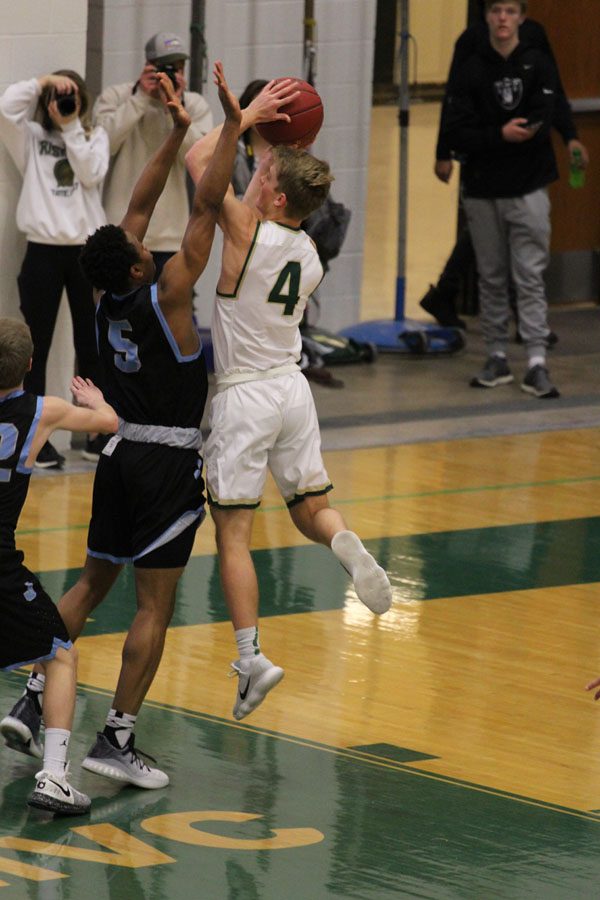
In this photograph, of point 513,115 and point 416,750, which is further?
point 513,115

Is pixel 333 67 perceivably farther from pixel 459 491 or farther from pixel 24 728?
pixel 24 728

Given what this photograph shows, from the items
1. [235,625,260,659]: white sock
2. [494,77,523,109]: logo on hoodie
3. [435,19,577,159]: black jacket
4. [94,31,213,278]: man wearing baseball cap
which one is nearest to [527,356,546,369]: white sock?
[435,19,577,159]: black jacket

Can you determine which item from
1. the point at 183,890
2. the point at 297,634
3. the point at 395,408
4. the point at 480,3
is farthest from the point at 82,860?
the point at 480,3

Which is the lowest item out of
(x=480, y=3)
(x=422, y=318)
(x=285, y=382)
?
(x=422, y=318)

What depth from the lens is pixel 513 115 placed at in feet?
37.6

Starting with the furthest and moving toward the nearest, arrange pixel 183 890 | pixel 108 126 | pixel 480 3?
1. pixel 480 3
2. pixel 108 126
3. pixel 183 890

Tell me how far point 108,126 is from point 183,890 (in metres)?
6.06

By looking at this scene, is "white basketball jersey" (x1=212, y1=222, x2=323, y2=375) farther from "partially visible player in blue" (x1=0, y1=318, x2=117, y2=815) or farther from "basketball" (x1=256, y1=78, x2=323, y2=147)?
"partially visible player in blue" (x1=0, y1=318, x2=117, y2=815)

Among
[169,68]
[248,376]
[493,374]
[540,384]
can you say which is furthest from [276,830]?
[493,374]

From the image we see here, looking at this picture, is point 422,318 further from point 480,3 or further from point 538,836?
point 538,836

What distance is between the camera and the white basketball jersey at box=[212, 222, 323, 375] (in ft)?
19.2

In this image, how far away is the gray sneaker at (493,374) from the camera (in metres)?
12.1

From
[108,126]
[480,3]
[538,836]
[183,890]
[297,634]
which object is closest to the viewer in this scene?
[183,890]

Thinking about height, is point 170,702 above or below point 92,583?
below
